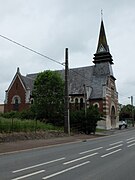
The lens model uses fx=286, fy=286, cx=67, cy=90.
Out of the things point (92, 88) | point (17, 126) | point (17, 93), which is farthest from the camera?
point (17, 93)

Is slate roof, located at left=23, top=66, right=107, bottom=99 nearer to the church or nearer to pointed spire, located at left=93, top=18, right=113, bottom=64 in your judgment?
the church

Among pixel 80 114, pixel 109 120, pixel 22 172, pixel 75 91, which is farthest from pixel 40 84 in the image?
pixel 22 172

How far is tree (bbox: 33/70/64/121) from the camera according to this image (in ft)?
127

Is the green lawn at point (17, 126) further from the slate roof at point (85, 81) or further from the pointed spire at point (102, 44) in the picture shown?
the pointed spire at point (102, 44)

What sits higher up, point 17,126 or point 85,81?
point 85,81

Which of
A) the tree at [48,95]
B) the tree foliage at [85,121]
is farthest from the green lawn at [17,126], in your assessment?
the tree at [48,95]

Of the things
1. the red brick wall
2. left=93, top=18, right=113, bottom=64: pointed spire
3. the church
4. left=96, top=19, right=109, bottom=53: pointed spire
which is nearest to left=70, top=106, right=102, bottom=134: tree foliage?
the church

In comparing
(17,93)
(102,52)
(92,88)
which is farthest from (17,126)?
(102,52)

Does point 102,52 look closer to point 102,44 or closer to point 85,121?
point 102,44

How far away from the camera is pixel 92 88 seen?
191ft

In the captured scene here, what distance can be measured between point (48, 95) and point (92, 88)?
19.2 meters

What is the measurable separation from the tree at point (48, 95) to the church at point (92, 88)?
14.3 meters

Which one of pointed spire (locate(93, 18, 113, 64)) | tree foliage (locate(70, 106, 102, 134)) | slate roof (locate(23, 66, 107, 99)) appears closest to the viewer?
tree foliage (locate(70, 106, 102, 134))

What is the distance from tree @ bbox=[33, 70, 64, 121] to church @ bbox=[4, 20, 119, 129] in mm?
14270
